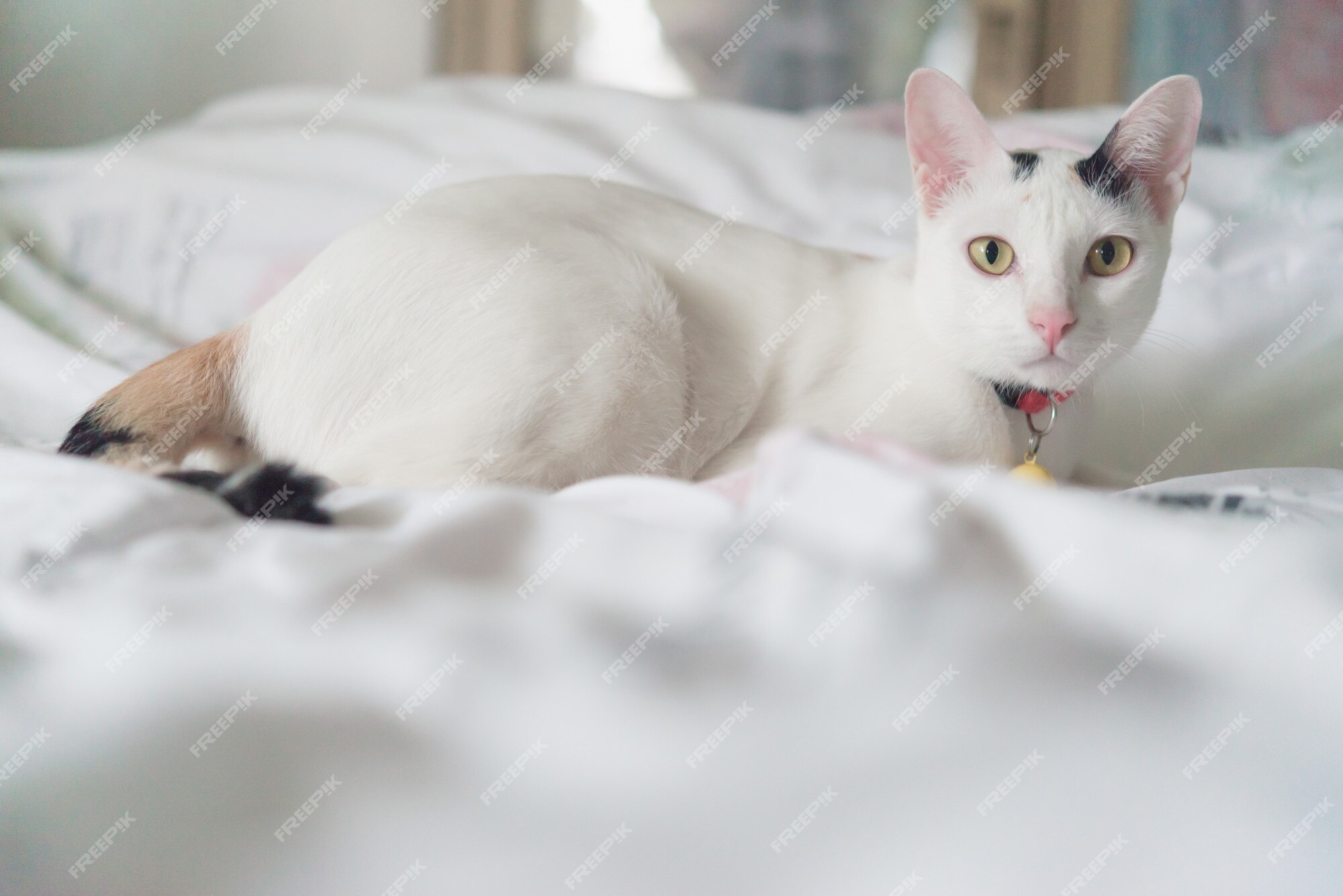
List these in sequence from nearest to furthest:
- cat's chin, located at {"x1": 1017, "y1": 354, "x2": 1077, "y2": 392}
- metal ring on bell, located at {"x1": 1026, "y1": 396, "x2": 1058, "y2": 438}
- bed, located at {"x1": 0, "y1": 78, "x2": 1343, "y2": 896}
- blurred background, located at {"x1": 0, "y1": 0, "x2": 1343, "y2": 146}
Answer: bed, located at {"x1": 0, "y1": 78, "x2": 1343, "y2": 896}
cat's chin, located at {"x1": 1017, "y1": 354, "x2": 1077, "y2": 392}
metal ring on bell, located at {"x1": 1026, "y1": 396, "x2": 1058, "y2": 438}
blurred background, located at {"x1": 0, "y1": 0, "x2": 1343, "y2": 146}

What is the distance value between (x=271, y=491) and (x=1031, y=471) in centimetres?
70

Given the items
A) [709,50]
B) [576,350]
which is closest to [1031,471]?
[576,350]

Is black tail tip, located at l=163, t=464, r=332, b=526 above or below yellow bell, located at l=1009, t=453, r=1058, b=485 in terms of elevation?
above

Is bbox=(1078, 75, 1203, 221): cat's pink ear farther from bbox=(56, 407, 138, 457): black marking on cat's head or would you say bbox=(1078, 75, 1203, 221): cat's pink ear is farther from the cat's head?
bbox=(56, 407, 138, 457): black marking on cat's head

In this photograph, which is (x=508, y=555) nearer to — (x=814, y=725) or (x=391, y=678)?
(x=391, y=678)

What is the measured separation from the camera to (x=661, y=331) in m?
0.95

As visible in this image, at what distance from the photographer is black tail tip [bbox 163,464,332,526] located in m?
0.65

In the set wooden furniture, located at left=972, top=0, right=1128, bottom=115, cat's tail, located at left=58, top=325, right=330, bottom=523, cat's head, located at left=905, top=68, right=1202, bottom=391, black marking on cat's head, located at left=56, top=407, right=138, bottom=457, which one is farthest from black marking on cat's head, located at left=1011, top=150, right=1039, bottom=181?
wooden furniture, located at left=972, top=0, right=1128, bottom=115

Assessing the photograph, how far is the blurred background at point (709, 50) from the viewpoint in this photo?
254 centimetres

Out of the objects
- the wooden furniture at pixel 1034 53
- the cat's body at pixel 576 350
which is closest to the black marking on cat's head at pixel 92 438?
the cat's body at pixel 576 350

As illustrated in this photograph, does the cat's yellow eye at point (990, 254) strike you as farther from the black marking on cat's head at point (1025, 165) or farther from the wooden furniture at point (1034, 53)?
the wooden furniture at point (1034, 53)

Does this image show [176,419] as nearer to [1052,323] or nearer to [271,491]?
[271,491]

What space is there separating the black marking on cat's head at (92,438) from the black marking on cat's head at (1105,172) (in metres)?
0.98

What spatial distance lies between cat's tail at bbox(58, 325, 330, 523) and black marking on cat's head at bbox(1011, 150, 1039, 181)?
30.2 inches
